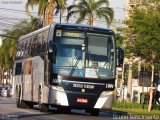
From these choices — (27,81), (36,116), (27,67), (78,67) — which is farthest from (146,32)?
(36,116)

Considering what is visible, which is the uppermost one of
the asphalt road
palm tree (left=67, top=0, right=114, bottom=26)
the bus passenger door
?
palm tree (left=67, top=0, right=114, bottom=26)

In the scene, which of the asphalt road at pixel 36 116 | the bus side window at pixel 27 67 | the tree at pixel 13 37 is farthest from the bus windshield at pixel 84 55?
the tree at pixel 13 37

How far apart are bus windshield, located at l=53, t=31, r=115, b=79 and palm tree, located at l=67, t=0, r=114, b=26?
33.9 m

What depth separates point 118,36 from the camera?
44.9 meters

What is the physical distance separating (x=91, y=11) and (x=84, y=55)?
119 feet

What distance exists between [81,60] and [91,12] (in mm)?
36671

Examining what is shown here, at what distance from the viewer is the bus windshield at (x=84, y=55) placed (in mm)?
26141

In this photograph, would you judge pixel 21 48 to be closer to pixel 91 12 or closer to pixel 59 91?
pixel 59 91

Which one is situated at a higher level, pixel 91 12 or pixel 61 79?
pixel 91 12

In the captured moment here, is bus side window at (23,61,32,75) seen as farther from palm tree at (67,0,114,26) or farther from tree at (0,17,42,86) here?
tree at (0,17,42,86)

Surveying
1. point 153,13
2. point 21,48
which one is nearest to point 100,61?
point 21,48

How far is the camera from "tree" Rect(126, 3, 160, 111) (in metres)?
40.0

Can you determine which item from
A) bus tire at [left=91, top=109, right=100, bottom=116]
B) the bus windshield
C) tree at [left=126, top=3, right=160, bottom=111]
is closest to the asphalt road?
bus tire at [left=91, top=109, right=100, bottom=116]

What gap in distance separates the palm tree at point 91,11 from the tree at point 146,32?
1897cm
